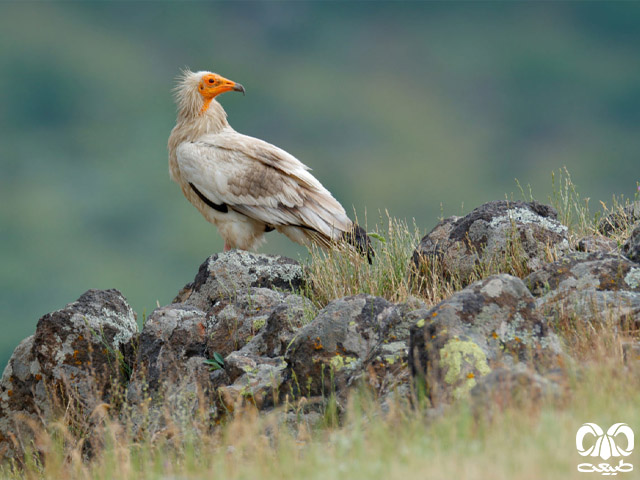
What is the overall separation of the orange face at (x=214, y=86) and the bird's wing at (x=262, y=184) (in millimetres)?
948

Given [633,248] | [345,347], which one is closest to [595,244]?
[633,248]

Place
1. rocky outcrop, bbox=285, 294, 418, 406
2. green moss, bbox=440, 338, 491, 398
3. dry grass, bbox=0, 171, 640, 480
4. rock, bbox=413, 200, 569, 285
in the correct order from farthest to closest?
1. rock, bbox=413, 200, 569, 285
2. rocky outcrop, bbox=285, 294, 418, 406
3. green moss, bbox=440, 338, 491, 398
4. dry grass, bbox=0, 171, 640, 480

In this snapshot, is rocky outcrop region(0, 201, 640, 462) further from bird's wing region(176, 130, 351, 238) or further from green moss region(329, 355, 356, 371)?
bird's wing region(176, 130, 351, 238)

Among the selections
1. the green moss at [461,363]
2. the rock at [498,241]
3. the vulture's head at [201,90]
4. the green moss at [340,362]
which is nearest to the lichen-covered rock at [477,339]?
the green moss at [461,363]

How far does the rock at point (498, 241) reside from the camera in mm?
7727

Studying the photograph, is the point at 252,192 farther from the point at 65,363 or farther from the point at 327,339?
the point at 327,339

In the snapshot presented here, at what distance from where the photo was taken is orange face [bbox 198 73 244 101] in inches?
446

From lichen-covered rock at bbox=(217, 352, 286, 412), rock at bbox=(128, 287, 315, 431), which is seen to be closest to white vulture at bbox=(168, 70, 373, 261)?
rock at bbox=(128, 287, 315, 431)

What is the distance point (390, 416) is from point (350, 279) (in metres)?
3.90

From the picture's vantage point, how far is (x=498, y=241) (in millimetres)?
7855

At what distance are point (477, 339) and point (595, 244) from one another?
3716 mm

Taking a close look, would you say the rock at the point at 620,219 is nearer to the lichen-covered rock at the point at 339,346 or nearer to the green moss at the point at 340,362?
the lichen-covered rock at the point at 339,346

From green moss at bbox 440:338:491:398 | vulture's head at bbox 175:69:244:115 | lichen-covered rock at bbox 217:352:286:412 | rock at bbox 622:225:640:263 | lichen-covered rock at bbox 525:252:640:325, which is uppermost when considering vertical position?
vulture's head at bbox 175:69:244:115

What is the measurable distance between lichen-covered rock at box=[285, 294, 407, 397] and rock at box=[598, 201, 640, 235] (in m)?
4.21
